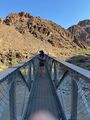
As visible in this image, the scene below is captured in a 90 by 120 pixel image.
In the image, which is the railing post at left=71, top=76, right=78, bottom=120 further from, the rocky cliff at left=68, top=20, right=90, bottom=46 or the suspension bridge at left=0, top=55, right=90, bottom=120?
the rocky cliff at left=68, top=20, right=90, bottom=46

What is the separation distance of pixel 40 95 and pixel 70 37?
7353 centimetres

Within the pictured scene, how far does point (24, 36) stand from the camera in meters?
65.6

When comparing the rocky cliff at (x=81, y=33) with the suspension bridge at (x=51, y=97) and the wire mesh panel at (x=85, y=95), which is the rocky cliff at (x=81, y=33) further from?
the wire mesh panel at (x=85, y=95)

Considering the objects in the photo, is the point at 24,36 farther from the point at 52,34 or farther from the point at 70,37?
the point at 70,37

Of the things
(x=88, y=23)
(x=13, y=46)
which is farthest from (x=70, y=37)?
(x=88, y=23)

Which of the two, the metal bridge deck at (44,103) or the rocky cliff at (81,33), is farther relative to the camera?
the rocky cliff at (81,33)

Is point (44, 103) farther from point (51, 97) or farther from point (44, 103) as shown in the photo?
point (51, 97)

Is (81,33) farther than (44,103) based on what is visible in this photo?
Yes

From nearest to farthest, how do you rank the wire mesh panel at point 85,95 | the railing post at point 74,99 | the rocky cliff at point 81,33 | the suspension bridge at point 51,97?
1. the wire mesh panel at point 85,95
2. the suspension bridge at point 51,97
3. the railing post at point 74,99
4. the rocky cliff at point 81,33

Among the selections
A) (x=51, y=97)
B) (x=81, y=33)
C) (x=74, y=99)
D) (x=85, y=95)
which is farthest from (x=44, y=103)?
(x=81, y=33)

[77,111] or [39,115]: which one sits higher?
[77,111]

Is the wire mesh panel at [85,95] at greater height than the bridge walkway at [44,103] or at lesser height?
greater

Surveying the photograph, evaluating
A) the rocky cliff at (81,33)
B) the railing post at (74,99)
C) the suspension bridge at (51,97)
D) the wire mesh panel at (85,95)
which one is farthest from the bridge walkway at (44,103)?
the rocky cliff at (81,33)

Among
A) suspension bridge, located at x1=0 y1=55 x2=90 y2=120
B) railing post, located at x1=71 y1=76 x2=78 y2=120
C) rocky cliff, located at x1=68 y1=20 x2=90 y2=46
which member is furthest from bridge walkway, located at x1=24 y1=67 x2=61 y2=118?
rocky cliff, located at x1=68 y1=20 x2=90 y2=46
